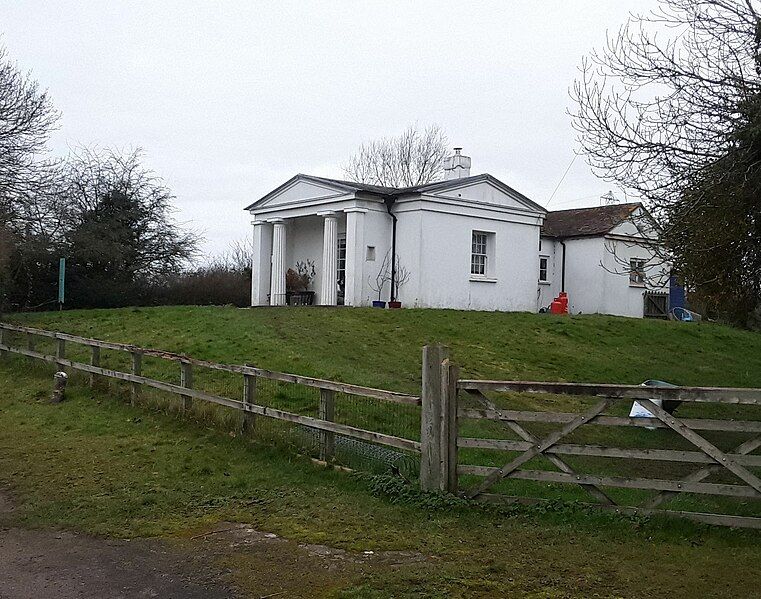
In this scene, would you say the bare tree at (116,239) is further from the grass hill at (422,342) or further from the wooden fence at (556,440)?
the wooden fence at (556,440)

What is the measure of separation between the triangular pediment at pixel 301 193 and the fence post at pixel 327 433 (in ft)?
58.1

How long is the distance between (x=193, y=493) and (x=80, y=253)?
75.3ft

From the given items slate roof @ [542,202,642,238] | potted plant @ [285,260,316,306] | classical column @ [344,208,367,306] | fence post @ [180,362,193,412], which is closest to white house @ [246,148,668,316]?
classical column @ [344,208,367,306]

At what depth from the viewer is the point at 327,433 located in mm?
8922

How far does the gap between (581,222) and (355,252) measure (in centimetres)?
1229

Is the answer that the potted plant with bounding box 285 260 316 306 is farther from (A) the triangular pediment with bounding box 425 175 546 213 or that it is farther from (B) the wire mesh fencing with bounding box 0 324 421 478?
(B) the wire mesh fencing with bounding box 0 324 421 478

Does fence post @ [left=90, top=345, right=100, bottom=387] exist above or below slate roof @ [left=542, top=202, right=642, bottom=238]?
below

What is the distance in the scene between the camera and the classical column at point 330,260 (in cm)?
2683

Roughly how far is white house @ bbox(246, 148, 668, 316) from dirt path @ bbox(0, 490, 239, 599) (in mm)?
19787

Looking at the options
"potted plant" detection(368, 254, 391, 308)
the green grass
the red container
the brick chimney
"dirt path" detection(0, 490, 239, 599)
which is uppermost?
the brick chimney

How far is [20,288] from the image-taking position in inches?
1117

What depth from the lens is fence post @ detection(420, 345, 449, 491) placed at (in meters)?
7.41

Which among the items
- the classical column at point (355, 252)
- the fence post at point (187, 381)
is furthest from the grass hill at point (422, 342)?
the fence post at point (187, 381)

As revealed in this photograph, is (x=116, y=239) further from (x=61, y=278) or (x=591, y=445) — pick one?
(x=591, y=445)
